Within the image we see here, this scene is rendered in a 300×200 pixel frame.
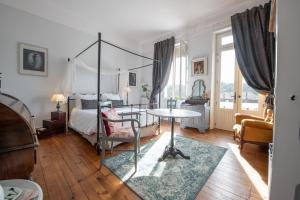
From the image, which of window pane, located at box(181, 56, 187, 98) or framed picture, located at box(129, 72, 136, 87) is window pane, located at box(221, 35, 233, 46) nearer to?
window pane, located at box(181, 56, 187, 98)

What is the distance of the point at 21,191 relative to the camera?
0.72 metres

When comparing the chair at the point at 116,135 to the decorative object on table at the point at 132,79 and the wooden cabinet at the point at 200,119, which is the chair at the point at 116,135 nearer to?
the wooden cabinet at the point at 200,119

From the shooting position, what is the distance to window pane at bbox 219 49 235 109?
4125 mm

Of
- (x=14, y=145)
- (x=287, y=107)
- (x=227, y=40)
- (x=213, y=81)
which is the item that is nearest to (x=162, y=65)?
(x=213, y=81)

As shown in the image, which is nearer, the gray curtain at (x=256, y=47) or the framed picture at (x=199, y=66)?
the gray curtain at (x=256, y=47)

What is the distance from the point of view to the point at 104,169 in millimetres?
2061

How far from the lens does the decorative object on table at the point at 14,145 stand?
1.25 metres

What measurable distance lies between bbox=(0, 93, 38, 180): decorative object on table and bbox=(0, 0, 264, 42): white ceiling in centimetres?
343

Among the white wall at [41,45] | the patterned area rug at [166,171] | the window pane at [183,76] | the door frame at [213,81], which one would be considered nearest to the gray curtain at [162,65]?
the window pane at [183,76]

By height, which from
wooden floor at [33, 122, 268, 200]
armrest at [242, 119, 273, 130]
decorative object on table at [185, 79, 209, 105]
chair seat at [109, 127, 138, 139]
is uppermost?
decorative object on table at [185, 79, 209, 105]

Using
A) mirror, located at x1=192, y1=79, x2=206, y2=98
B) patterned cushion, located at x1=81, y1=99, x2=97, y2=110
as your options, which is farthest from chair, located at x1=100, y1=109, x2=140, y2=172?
mirror, located at x1=192, y1=79, x2=206, y2=98

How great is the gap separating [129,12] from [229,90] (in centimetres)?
352

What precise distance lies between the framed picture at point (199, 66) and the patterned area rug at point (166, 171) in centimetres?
238

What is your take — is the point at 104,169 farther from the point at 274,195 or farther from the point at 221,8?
the point at 221,8
